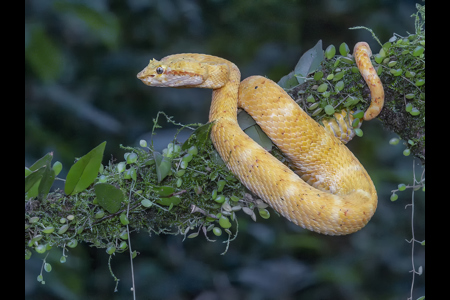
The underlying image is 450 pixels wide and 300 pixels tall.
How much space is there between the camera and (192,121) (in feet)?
6.93

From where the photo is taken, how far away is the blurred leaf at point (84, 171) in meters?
1.00

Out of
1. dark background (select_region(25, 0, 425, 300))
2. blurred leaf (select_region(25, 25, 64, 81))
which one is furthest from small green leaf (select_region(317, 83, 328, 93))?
blurred leaf (select_region(25, 25, 64, 81))

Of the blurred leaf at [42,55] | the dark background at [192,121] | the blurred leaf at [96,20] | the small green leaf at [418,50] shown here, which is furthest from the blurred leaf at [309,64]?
the blurred leaf at [42,55]

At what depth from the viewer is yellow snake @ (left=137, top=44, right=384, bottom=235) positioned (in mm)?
1047

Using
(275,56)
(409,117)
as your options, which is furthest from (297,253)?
(409,117)

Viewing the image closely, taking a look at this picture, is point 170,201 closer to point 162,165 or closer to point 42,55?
point 162,165

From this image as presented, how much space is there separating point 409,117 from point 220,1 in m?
1.32

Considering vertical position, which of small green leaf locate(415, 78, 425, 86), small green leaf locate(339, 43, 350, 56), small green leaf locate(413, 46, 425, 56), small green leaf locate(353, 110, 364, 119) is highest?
small green leaf locate(413, 46, 425, 56)

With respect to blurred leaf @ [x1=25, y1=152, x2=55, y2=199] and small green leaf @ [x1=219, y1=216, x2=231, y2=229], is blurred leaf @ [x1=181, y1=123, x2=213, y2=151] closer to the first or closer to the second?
small green leaf @ [x1=219, y1=216, x2=231, y2=229]

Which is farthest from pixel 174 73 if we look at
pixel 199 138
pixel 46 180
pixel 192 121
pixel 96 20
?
pixel 192 121

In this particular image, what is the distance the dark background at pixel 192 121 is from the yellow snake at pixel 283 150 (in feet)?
2.38

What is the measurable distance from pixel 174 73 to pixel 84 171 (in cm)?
33

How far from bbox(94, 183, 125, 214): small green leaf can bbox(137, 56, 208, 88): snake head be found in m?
0.31

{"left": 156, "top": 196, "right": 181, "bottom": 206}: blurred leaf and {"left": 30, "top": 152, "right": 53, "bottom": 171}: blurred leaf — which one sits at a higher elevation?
{"left": 30, "top": 152, "right": 53, "bottom": 171}: blurred leaf
